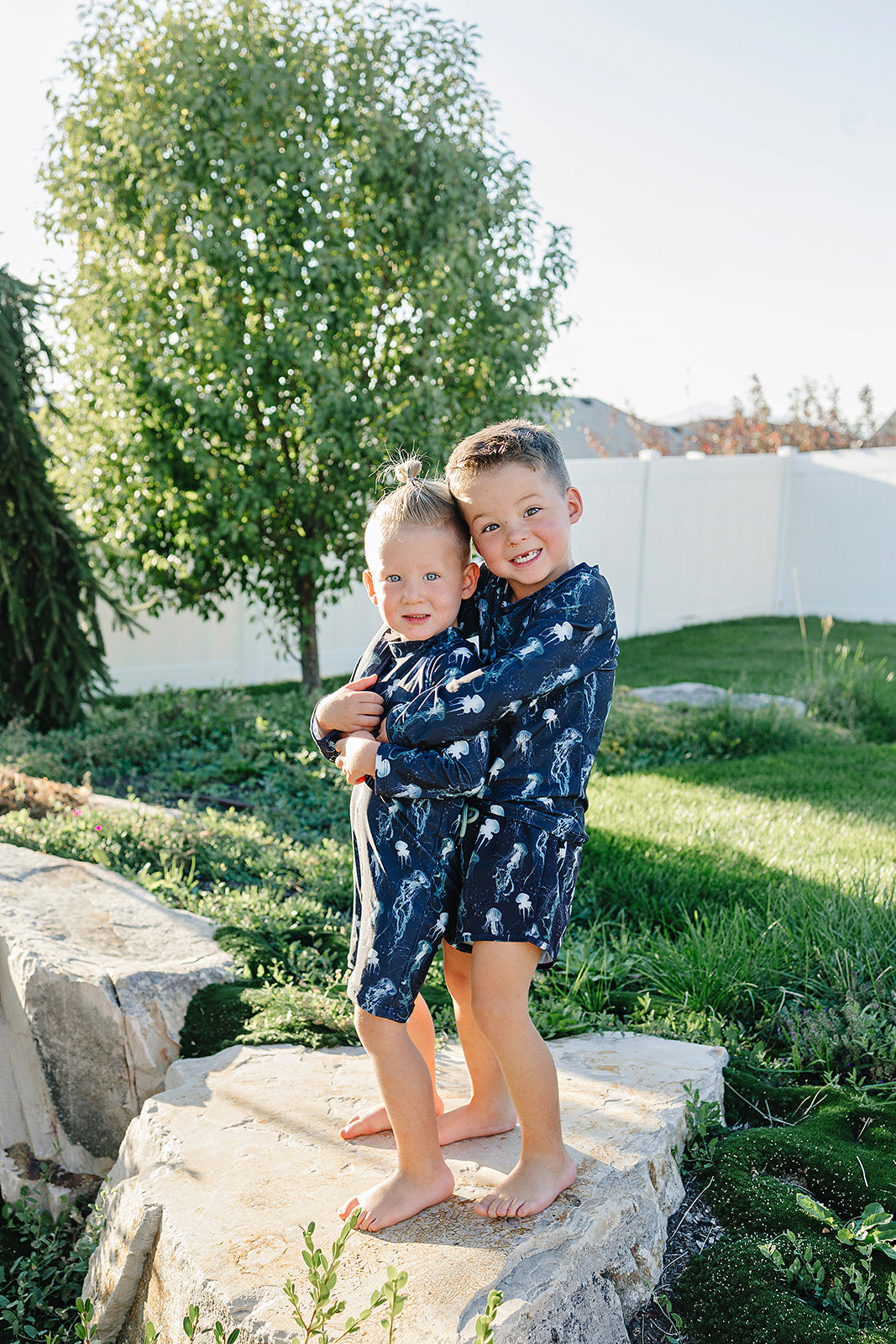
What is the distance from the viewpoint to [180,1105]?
7.98ft

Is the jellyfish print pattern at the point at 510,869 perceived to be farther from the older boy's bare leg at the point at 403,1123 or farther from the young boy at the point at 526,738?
the older boy's bare leg at the point at 403,1123

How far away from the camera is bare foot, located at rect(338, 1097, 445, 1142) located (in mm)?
2275

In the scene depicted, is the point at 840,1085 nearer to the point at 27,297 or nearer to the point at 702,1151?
the point at 702,1151

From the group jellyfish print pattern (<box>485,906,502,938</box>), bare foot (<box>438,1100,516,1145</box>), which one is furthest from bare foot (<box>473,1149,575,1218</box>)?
jellyfish print pattern (<box>485,906,502,938</box>)

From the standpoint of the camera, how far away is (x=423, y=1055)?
219cm

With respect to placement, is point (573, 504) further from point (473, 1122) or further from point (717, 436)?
point (717, 436)

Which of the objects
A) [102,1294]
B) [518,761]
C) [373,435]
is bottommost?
[102,1294]

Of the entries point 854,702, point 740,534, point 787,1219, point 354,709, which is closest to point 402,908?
point 354,709

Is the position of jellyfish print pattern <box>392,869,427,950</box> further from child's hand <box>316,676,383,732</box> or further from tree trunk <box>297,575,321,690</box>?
tree trunk <box>297,575,321,690</box>

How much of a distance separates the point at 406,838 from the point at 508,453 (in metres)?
0.75

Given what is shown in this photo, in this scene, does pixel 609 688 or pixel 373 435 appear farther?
pixel 373 435

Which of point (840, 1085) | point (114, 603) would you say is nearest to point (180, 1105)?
point (840, 1085)

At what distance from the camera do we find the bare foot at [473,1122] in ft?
7.45

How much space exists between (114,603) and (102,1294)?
5448 mm
